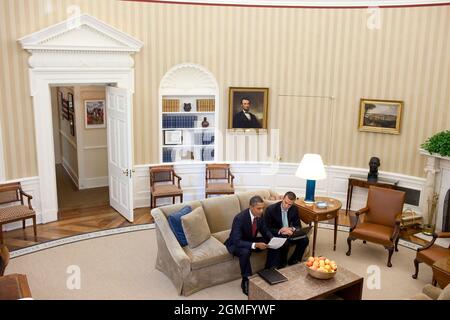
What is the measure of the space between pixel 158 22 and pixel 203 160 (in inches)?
107

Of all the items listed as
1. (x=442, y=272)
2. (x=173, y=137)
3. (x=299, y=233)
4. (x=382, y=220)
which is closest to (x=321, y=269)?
(x=299, y=233)

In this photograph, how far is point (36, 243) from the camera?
7.05 meters

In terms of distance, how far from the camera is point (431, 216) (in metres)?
7.89

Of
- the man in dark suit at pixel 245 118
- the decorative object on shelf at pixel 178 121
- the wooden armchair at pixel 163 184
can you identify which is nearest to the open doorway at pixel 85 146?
the wooden armchair at pixel 163 184

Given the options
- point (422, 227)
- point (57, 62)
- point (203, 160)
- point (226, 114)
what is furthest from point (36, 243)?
point (422, 227)

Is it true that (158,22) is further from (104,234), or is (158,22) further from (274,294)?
(274,294)

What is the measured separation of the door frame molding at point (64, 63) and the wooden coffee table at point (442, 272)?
542 cm

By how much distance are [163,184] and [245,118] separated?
2.00 metres

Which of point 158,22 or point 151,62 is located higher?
point 158,22

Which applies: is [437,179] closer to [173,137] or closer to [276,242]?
[276,242]

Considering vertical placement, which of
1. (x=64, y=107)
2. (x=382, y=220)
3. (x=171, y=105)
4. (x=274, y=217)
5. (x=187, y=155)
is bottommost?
(x=382, y=220)

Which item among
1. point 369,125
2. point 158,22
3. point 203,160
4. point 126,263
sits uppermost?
point 158,22

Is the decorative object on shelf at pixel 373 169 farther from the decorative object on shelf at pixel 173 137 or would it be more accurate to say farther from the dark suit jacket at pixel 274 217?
the decorative object on shelf at pixel 173 137

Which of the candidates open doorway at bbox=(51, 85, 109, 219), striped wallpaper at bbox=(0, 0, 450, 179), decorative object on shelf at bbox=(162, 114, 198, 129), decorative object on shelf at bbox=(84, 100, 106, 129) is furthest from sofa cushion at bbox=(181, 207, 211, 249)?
decorative object on shelf at bbox=(84, 100, 106, 129)
